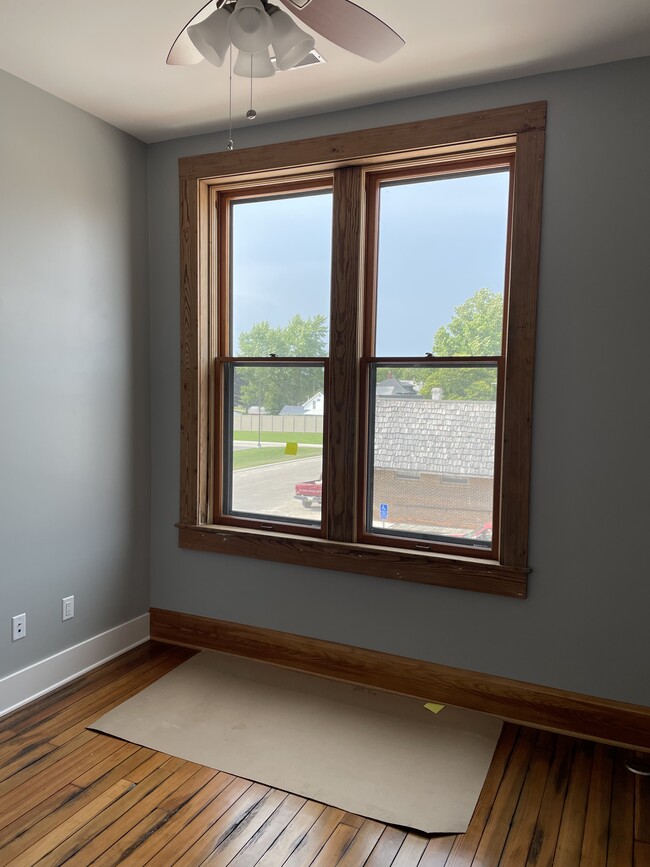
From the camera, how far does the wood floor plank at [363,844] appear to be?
1.96 meters

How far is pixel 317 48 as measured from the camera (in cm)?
243

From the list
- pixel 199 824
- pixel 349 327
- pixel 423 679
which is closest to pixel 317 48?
pixel 349 327

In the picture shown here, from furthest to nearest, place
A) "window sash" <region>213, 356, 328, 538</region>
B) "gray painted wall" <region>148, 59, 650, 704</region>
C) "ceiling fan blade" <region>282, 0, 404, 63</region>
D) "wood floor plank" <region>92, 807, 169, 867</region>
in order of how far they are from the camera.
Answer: "window sash" <region>213, 356, 328, 538</region> < "gray painted wall" <region>148, 59, 650, 704</region> < "wood floor plank" <region>92, 807, 169, 867</region> < "ceiling fan blade" <region>282, 0, 404, 63</region>

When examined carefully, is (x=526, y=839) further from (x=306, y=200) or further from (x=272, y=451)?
(x=306, y=200)

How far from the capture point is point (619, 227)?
2539 mm

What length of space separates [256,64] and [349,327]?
1.41 metres

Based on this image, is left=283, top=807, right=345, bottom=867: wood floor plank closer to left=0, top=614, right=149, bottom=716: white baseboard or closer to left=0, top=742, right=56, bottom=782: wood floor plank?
left=0, top=742, right=56, bottom=782: wood floor plank

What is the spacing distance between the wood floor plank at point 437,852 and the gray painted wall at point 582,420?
0.88 metres

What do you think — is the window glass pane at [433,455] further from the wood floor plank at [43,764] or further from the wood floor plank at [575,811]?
the wood floor plank at [43,764]

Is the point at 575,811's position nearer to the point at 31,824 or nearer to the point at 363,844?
the point at 363,844

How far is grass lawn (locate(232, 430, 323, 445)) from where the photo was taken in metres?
3.26

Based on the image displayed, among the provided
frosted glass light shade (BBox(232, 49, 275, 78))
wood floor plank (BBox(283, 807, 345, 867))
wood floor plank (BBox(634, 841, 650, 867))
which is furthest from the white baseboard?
frosted glass light shade (BBox(232, 49, 275, 78))

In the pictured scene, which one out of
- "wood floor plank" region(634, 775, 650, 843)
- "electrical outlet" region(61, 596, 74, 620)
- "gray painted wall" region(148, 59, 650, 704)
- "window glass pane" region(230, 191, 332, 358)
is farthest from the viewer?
"window glass pane" region(230, 191, 332, 358)

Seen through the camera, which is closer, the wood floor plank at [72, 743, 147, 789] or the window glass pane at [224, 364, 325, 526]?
the wood floor plank at [72, 743, 147, 789]
